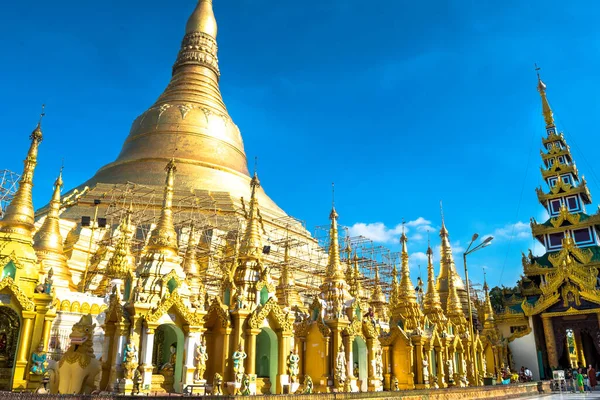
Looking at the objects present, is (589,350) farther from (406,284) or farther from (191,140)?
(191,140)

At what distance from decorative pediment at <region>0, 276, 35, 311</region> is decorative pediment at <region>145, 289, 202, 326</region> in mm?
3779

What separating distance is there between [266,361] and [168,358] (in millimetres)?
3146

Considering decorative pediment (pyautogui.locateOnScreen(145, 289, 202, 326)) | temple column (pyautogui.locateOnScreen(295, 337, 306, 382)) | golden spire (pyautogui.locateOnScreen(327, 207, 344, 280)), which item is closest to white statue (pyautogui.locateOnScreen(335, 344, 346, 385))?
temple column (pyautogui.locateOnScreen(295, 337, 306, 382))

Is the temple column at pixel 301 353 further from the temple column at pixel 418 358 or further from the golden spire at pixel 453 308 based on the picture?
the golden spire at pixel 453 308

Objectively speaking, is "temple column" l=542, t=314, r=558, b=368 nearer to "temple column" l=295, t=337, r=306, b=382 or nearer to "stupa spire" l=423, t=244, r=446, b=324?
"stupa spire" l=423, t=244, r=446, b=324

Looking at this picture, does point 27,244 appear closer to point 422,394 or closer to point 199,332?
point 199,332

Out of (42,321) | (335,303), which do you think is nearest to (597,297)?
(335,303)

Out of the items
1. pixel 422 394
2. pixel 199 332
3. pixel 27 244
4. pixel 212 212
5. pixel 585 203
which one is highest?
pixel 585 203

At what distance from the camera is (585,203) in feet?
146

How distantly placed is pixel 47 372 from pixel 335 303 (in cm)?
967

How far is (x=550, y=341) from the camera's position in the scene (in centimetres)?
3412

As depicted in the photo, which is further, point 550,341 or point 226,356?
point 550,341

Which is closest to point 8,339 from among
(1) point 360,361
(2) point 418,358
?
(1) point 360,361

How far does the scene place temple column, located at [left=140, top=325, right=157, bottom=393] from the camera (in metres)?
13.1
